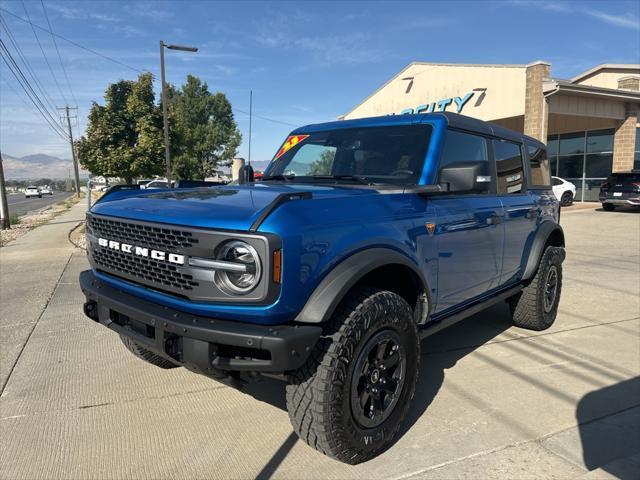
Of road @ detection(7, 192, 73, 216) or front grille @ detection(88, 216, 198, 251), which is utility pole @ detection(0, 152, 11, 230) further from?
front grille @ detection(88, 216, 198, 251)

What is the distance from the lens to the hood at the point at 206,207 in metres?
2.18

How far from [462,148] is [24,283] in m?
6.40

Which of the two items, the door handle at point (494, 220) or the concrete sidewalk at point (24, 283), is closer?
the door handle at point (494, 220)

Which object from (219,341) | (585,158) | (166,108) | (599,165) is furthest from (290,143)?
(585,158)

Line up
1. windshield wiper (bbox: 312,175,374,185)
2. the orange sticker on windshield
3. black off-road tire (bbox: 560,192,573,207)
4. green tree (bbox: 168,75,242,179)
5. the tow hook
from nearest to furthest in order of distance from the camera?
the tow hook
windshield wiper (bbox: 312,175,374,185)
the orange sticker on windshield
black off-road tire (bbox: 560,192,573,207)
green tree (bbox: 168,75,242,179)

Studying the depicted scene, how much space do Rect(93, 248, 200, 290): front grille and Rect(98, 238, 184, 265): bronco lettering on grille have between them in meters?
0.03

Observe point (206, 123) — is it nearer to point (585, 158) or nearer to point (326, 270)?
point (585, 158)

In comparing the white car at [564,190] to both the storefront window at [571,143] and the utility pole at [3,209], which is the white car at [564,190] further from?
the utility pole at [3,209]

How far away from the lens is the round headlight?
2.09m

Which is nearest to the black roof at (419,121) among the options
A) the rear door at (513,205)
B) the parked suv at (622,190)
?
the rear door at (513,205)

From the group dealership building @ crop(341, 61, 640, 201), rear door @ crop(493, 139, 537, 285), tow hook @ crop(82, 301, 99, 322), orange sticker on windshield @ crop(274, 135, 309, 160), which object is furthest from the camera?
dealership building @ crop(341, 61, 640, 201)

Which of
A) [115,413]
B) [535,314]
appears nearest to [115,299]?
[115,413]

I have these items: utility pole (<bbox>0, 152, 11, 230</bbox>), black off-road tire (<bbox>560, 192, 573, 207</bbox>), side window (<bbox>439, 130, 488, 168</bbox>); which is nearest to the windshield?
side window (<bbox>439, 130, 488, 168</bbox>)

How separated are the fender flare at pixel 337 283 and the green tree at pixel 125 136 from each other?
39.1 feet
